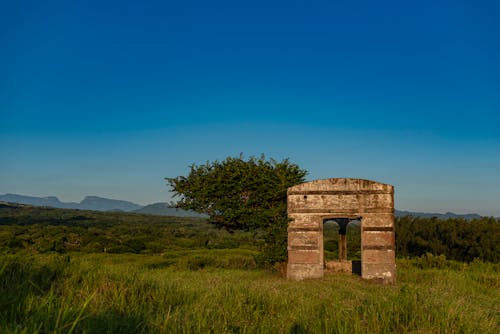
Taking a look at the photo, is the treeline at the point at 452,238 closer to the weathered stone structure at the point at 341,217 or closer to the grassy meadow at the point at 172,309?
the weathered stone structure at the point at 341,217

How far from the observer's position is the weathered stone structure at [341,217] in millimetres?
16000

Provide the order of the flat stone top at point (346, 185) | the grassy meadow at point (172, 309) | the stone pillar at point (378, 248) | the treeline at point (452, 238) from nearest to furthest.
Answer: the grassy meadow at point (172, 309) < the stone pillar at point (378, 248) < the flat stone top at point (346, 185) < the treeline at point (452, 238)

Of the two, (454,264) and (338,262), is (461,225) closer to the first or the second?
(454,264)

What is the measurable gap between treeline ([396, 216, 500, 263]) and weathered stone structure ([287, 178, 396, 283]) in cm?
1602

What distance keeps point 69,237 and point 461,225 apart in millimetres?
44453

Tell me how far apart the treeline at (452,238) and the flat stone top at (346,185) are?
16.5m

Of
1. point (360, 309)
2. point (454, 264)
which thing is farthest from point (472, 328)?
point (454, 264)

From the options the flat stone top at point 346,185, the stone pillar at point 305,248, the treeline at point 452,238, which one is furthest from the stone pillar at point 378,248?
the treeline at point 452,238

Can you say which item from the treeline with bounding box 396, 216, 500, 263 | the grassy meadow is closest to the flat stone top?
the grassy meadow

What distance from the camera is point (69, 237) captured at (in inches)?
1946

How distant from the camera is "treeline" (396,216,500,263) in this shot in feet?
95.3

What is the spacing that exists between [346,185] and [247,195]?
469cm

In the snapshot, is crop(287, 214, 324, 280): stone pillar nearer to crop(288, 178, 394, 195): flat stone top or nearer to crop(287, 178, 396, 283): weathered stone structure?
crop(287, 178, 396, 283): weathered stone structure

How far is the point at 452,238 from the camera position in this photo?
101ft
